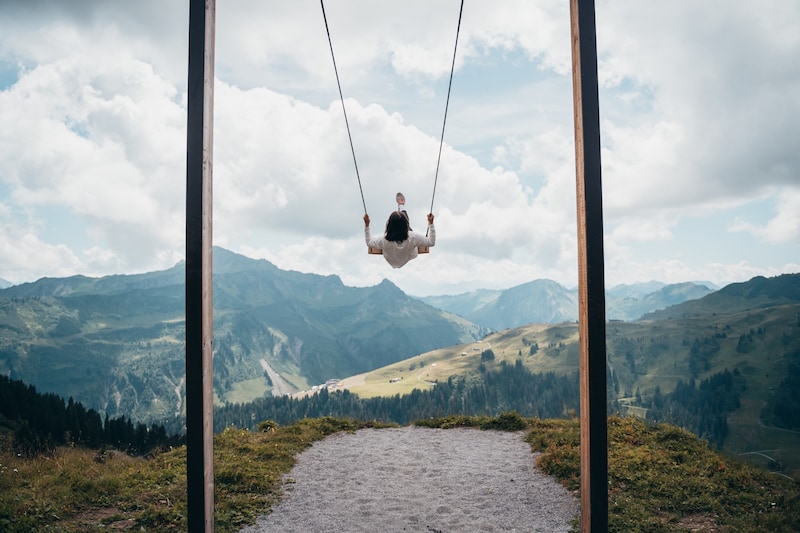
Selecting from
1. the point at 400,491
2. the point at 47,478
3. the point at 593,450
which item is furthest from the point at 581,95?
the point at 47,478

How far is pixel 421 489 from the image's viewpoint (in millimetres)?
10484

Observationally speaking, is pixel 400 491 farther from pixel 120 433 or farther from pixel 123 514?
pixel 120 433

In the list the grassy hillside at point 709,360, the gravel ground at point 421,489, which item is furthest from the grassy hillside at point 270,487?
the grassy hillside at point 709,360

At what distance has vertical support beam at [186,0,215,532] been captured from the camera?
16.9 ft

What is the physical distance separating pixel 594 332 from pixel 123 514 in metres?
7.81

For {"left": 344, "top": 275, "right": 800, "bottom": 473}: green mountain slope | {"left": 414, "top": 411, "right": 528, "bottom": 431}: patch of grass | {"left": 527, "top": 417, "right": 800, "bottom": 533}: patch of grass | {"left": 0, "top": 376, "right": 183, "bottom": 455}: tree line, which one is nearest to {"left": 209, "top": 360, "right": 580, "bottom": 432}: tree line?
{"left": 344, "top": 275, "right": 800, "bottom": 473}: green mountain slope

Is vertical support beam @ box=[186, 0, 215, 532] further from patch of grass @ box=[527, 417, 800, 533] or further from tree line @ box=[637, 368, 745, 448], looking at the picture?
tree line @ box=[637, 368, 745, 448]

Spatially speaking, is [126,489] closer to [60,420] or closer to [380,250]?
[380,250]

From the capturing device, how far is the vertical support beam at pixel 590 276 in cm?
516

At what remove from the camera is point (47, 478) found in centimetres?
979

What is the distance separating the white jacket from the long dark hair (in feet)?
0.36

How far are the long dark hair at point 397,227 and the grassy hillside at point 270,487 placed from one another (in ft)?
17.6

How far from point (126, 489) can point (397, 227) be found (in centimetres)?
683

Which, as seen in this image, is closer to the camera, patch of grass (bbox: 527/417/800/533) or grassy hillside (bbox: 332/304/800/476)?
patch of grass (bbox: 527/417/800/533)
